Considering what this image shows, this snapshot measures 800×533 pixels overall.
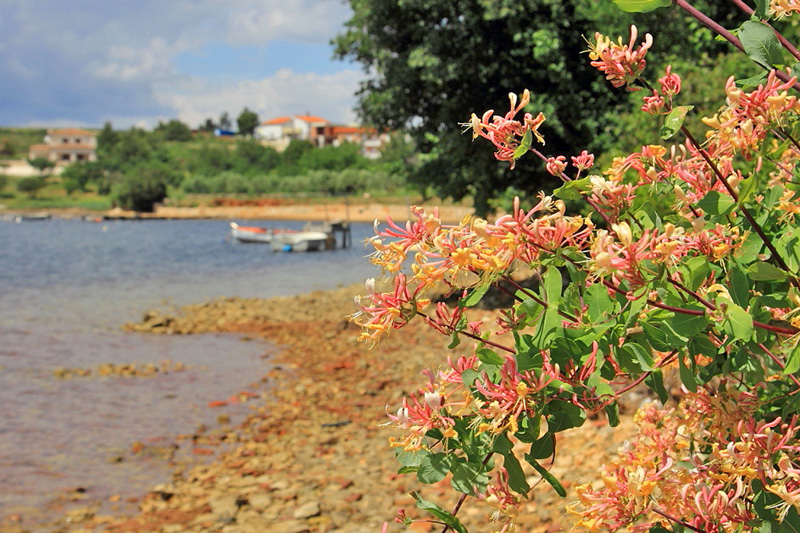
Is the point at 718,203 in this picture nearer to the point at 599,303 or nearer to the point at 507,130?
the point at 599,303

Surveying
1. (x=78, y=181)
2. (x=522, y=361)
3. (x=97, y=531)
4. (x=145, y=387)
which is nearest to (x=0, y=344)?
(x=145, y=387)

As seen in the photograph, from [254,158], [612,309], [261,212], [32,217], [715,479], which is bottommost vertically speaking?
[32,217]

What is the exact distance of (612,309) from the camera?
1480mm

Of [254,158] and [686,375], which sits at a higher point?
[254,158]

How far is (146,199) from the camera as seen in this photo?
98.8m

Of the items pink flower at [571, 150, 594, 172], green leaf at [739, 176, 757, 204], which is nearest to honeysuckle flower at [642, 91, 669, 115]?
pink flower at [571, 150, 594, 172]

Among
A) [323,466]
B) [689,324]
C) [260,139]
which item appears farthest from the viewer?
[260,139]

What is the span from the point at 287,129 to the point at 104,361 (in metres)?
160

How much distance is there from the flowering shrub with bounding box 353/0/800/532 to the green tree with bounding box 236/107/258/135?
168 metres

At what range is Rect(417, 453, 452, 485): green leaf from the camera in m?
1.57

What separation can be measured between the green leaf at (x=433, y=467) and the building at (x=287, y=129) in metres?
156

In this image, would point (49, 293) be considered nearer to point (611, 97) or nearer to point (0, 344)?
point (0, 344)

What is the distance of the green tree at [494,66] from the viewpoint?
13211 millimetres

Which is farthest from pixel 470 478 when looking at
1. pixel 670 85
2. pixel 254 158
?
pixel 254 158
